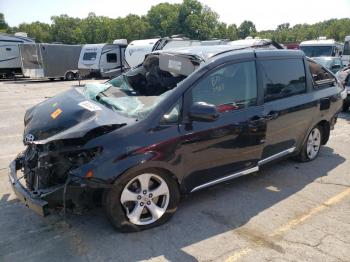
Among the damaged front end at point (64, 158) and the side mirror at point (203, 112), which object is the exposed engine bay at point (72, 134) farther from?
the side mirror at point (203, 112)

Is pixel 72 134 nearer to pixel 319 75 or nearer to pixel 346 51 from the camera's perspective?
pixel 319 75

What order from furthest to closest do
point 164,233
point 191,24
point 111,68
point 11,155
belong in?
point 191,24 < point 111,68 < point 11,155 < point 164,233

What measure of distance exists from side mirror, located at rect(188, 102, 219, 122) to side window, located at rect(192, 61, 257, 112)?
216mm

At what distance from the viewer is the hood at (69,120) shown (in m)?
3.38

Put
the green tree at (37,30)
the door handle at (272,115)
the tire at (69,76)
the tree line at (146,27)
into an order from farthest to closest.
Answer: the green tree at (37,30)
the tree line at (146,27)
the tire at (69,76)
the door handle at (272,115)

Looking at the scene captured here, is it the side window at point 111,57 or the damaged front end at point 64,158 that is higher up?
the side window at point 111,57

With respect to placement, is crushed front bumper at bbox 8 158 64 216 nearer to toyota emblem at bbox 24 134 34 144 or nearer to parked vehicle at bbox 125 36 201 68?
toyota emblem at bbox 24 134 34 144

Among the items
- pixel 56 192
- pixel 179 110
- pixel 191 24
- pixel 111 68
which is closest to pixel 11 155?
pixel 56 192

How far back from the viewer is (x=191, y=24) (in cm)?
7675

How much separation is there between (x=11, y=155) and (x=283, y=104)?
14.9ft

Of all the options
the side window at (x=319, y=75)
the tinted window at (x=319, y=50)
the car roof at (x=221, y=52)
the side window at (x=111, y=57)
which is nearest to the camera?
the car roof at (x=221, y=52)

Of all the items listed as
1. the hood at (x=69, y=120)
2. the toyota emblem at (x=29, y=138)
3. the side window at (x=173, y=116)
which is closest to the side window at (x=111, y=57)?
the hood at (x=69, y=120)

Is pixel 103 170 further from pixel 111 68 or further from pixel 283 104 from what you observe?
pixel 111 68

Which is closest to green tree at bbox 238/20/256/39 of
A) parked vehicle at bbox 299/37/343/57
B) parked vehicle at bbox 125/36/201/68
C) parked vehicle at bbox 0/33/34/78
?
parked vehicle at bbox 299/37/343/57
